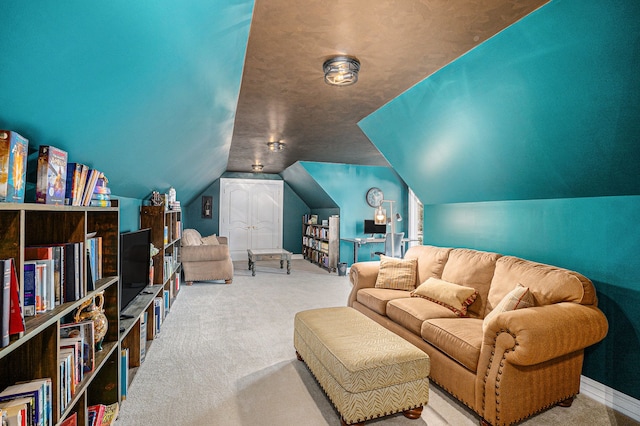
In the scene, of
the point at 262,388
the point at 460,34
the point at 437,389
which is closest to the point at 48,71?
the point at 460,34

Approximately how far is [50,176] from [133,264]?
1.62 meters

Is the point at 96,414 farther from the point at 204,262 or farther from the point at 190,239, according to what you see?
the point at 190,239

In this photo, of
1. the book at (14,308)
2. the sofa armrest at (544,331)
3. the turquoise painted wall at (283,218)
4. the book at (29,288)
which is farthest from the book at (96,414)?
the turquoise painted wall at (283,218)

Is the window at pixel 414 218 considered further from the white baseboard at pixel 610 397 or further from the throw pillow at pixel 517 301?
the throw pillow at pixel 517 301

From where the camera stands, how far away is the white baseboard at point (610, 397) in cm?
221

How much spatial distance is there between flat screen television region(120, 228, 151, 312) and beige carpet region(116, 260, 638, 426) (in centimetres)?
61

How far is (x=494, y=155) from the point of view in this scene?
2.87 m

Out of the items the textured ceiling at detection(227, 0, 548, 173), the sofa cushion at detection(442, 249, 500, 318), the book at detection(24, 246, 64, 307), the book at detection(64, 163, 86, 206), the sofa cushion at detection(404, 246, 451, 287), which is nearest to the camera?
the book at detection(24, 246, 64, 307)

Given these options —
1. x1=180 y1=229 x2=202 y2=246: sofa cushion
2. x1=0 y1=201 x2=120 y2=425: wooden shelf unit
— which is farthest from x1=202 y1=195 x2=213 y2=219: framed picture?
x1=0 y1=201 x2=120 y2=425: wooden shelf unit

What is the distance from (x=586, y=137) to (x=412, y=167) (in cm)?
184

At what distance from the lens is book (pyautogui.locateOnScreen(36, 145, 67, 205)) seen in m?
1.40

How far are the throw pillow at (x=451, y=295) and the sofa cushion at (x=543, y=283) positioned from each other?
0.16m

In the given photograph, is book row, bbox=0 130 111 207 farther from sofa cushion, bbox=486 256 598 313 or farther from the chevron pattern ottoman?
sofa cushion, bbox=486 256 598 313

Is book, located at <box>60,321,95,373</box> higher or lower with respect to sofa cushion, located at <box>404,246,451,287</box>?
lower
